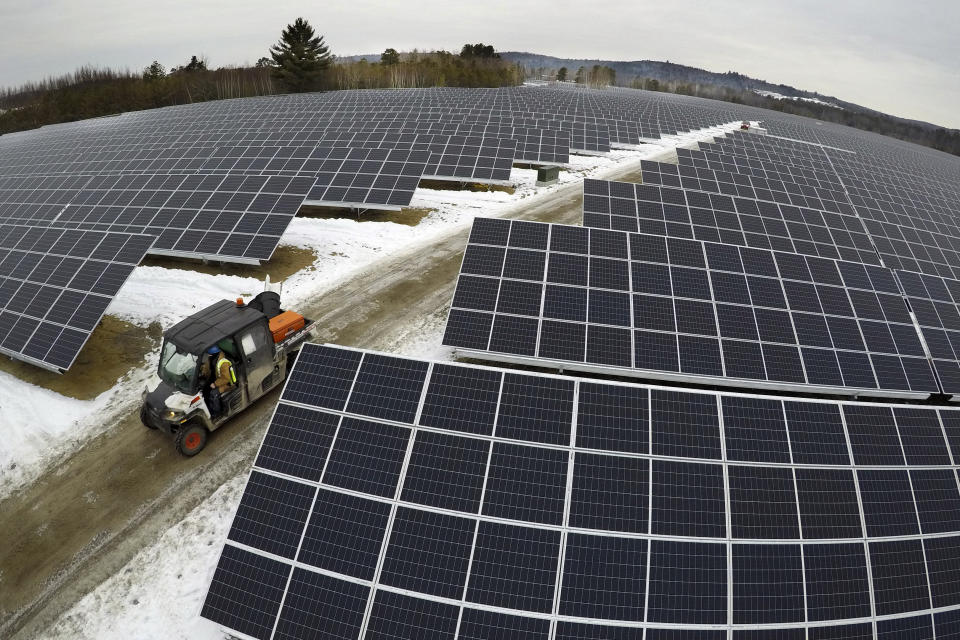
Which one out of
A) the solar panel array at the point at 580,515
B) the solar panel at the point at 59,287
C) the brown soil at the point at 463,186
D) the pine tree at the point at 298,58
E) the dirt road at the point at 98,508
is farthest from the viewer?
the pine tree at the point at 298,58

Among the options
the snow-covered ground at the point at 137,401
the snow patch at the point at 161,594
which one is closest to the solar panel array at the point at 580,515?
the snow patch at the point at 161,594

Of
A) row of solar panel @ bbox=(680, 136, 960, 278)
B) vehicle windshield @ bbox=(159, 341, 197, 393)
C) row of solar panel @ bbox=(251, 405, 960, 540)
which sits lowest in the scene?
vehicle windshield @ bbox=(159, 341, 197, 393)

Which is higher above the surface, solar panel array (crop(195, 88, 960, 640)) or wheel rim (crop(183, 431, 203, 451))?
solar panel array (crop(195, 88, 960, 640))

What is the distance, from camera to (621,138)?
4569cm

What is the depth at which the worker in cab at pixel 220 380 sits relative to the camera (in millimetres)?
10484

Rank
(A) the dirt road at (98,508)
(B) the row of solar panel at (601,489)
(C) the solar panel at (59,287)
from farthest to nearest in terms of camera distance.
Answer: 1. (C) the solar panel at (59,287)
2. (A) the dirt road at (98,508)
3. (B) the row of solar panel at (601,489)

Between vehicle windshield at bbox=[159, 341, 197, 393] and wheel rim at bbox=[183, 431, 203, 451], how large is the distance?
1.43 meters

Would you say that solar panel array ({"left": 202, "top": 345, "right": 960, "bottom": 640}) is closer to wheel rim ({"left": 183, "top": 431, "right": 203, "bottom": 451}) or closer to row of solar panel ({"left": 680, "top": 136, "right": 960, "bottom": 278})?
wheel rim ({"left": 183, "top": 431, "right": 203, "bottom": 451})

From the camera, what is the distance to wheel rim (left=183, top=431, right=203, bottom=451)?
428 inches

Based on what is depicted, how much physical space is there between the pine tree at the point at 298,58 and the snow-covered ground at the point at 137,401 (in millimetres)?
65331

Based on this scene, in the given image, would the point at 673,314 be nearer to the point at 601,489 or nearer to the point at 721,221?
the point at 601,489

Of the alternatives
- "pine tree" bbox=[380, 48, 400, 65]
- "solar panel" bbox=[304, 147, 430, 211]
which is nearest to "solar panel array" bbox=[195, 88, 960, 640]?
"solar panel" bbox=[304, 147, 430, 211]

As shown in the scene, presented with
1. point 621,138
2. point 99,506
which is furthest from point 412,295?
point 621,138

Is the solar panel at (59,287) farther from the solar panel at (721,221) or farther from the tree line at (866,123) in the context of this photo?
the tree line at (866,123)
